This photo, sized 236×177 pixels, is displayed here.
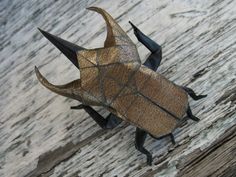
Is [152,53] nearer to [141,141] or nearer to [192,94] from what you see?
[192,94]

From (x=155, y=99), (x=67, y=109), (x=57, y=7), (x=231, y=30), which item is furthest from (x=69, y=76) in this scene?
(x=231, y=30)

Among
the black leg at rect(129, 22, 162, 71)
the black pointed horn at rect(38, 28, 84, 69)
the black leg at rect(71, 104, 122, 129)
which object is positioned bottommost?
the black leg at rect(71, 104, 122, 129)

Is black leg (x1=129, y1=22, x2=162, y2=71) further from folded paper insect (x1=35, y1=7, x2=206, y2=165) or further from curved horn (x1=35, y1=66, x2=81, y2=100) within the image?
curved horn (x1=35, y1=66, x2=81, y2=100)

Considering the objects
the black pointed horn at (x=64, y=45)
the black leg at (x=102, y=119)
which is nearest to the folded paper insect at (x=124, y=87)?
the black pointed horn at (x=64, y=45)

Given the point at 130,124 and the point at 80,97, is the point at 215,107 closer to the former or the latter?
the point at 130,124

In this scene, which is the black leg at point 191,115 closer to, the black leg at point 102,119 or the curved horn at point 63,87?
the black leg at point 102,119

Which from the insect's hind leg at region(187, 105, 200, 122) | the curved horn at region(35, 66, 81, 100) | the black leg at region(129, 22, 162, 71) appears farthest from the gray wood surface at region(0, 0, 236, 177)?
the curved horn at region(35, 66, 81, 100)
